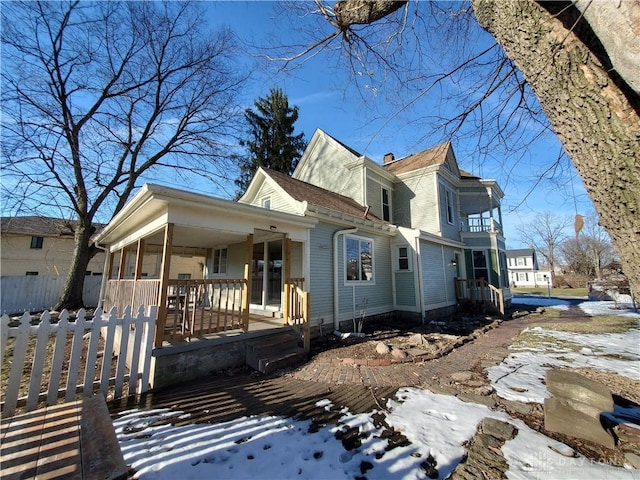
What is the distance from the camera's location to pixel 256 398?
13.5 ft

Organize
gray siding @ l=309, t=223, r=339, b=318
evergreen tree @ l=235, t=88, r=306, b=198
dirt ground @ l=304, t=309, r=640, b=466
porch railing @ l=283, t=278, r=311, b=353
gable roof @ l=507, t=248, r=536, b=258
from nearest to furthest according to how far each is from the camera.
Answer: dirt ground @ l=304, t=309, r=640, b=466
porch railing @ l=283, t=278, r=311, b=353
gray siding @ l=309, t=223, r=339, b=318
evergreen tree @ l=235, t=88, r=306, b=198
gable roof @ l=507, t=248, r=536, b=258

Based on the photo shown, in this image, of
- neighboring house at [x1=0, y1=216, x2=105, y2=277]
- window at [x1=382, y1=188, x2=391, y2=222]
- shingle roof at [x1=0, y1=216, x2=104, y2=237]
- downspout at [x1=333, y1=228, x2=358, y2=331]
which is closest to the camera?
downspout at [x1=333, y1=228, x2=358, y2=331]

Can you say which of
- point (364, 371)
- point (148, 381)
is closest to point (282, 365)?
point (364, 371)

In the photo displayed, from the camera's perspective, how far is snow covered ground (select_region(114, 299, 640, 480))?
96.9 inches

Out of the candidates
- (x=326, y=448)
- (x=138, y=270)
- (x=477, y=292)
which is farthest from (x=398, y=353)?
(x=477, y=292)

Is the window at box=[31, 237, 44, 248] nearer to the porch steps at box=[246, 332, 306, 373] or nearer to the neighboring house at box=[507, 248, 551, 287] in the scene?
the porch steps at box=[246, 332, 306, 373]

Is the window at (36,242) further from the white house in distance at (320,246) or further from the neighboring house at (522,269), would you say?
the neighboring house at (522,269)

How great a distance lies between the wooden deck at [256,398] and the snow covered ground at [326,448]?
20 centimetres

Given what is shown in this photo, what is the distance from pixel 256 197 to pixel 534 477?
1056cm

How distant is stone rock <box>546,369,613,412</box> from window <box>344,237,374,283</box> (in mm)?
6073

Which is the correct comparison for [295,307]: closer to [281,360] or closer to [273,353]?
[273,353]

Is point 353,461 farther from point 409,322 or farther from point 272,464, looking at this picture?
point 409,322

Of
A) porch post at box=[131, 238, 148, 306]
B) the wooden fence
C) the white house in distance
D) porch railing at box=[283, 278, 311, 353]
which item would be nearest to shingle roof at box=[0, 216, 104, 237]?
the wooden fence

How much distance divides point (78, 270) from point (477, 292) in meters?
20.4
